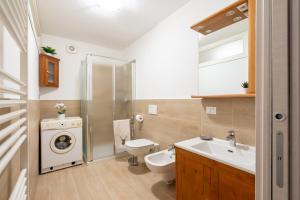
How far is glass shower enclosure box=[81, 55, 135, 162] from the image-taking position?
2.72m

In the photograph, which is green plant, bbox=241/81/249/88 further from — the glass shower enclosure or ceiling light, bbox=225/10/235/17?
the glass shower enclosure

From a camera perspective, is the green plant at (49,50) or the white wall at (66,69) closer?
the green plant at (49,50)

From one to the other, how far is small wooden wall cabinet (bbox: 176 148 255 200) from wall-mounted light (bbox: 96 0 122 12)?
2.09 m

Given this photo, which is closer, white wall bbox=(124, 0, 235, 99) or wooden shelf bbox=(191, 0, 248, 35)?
wooden shelf bbox=(191, 0, 248, 35)

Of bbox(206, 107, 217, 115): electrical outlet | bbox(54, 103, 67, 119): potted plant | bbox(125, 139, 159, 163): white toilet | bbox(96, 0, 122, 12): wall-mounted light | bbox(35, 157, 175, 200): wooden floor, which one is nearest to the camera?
bbox(206, 107, 217, 115): electrical outlet

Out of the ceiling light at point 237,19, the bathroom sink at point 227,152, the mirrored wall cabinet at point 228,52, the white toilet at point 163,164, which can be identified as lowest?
the white toilet at point 163,164

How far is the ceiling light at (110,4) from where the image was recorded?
1.94 metres

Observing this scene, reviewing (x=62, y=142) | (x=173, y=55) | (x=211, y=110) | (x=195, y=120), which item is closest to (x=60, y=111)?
(x=62, y=142)

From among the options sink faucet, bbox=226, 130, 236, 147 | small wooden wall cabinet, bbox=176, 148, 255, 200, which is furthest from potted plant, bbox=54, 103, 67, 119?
sink faucet, bbox=226, 130, 236, 147

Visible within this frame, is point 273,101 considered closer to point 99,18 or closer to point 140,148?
point 140,148

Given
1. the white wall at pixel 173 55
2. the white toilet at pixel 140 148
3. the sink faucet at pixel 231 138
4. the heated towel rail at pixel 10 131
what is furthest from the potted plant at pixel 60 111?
the sink faucet at pixel 231 138

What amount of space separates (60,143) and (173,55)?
2520mm

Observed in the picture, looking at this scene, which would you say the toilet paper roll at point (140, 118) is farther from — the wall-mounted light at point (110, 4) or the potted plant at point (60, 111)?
the wall-mounted light at point (110, 4)

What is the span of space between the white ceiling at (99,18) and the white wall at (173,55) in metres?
0.17
